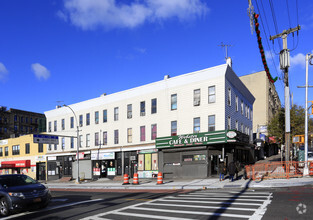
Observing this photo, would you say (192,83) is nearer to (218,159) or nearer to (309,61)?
(218,159)

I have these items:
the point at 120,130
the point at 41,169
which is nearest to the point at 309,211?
the point at 120,130

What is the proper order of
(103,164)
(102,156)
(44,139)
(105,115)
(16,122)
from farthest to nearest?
(16,122), (105,115), (103,164), (102,156), (44,139)

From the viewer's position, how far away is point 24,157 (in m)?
51.2

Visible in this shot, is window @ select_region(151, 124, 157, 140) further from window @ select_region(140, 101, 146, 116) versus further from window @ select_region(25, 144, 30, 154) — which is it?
window @ select_region(25, 144, 30, 154)

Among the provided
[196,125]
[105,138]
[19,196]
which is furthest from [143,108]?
[19,196]

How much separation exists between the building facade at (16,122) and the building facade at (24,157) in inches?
675

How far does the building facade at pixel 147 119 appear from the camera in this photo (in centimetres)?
2903

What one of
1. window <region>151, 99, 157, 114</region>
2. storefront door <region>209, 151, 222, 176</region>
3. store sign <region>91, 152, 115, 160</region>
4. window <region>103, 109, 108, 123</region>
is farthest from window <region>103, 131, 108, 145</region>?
storefront door <region>209, 151, 222, 176</region>

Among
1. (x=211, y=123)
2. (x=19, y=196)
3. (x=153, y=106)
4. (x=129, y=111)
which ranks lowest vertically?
(x=19, y=196)

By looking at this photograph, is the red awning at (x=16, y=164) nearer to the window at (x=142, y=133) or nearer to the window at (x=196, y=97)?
the window at (x=142, y=133)

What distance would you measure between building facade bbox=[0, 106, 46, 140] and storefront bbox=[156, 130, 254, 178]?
5108 centimetres

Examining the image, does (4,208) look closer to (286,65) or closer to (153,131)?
(286,65)

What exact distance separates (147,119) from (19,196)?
2317 centimetres

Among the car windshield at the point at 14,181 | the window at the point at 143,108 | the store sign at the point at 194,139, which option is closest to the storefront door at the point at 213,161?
Result: the store sign at the point at 194,139
